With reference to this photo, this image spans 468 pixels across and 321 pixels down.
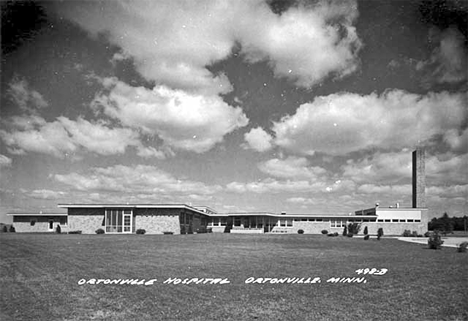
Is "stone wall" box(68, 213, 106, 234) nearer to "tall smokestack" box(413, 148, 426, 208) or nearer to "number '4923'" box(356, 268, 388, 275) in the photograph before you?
"number '4923'" box(356, 268, 388, 275)

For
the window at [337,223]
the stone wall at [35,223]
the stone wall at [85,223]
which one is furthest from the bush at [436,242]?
the stone wall at [35,223]

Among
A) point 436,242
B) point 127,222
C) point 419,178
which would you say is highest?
point 419,178

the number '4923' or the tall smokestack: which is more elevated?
the tall smokestack

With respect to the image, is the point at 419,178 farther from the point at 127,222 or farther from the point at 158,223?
the point at 127,222

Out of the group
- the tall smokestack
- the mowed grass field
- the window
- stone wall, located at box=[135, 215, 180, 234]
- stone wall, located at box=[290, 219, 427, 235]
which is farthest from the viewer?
the tall smokestack

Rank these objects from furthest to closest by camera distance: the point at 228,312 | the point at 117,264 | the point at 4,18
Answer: the point at 117,264 < the point at 4,18 < the point at 228,312

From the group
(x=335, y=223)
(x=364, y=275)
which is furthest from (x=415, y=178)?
(x=364, y=275)

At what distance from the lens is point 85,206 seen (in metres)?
40.6

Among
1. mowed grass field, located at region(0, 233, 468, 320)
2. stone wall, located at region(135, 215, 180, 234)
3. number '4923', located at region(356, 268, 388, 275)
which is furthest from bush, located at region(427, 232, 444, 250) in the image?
stone wall, located at region(135, 215, 180, 234)

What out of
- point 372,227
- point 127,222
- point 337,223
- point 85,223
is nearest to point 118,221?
point 127,222

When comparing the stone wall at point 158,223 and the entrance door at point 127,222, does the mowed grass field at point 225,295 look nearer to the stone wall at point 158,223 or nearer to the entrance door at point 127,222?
the stone wall at point 158,223

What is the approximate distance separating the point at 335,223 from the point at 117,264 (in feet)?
164

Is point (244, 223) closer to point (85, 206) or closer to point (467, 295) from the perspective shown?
Result: point (85, 206)

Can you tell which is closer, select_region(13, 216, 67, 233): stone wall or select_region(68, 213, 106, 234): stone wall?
select_region(68, 213, 106, 234): stone wall
